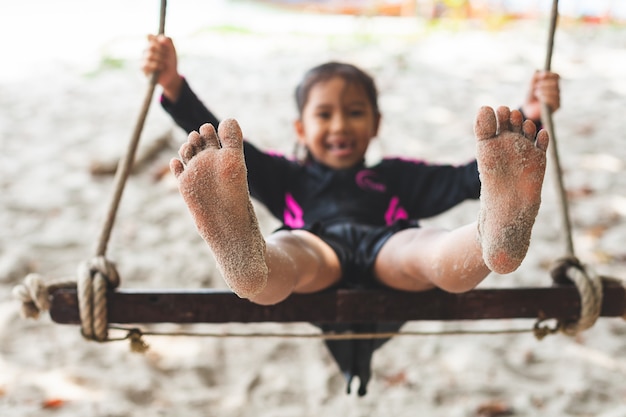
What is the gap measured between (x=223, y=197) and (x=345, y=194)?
539 millimetres

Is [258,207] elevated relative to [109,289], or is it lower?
lower

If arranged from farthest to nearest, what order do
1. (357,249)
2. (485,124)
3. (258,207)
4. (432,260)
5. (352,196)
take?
(258,207)
(352,196)
(357,249)
(432,260)
(485,124)

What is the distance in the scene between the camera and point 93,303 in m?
0.91

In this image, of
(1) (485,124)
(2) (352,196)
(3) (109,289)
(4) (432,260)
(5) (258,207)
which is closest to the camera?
(1) (485,124)

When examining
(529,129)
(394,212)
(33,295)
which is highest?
(529,129)

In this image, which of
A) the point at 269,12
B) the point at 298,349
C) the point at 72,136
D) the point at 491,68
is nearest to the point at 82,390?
the point at 298,349

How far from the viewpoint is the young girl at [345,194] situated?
2.31 feet

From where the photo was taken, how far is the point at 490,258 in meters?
0.71

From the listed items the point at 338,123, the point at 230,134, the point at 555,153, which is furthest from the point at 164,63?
the point at 555,153

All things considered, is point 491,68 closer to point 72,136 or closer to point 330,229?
point 72,136

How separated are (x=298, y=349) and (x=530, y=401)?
0.60m

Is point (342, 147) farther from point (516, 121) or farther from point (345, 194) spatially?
point (516, 121)

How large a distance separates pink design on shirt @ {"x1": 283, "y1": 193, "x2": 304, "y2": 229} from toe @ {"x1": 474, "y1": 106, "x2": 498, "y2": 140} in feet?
1.91

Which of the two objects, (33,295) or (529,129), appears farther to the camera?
(33,295)
